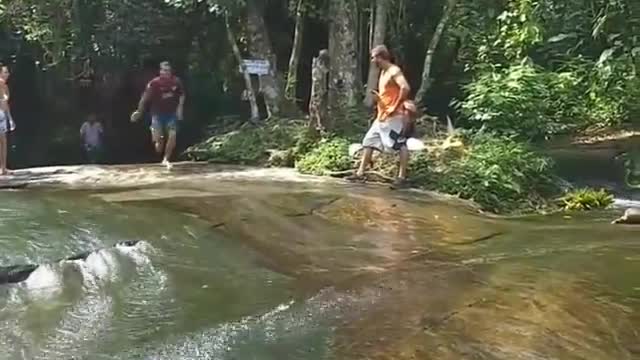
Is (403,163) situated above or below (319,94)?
below

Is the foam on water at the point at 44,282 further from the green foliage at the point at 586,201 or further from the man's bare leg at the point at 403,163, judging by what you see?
the green foliage at the point at 586,201

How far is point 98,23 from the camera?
18.4 metres

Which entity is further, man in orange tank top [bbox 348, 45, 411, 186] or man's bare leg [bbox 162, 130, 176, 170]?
man's bare leg [bbox 162, 130, 176, 170]

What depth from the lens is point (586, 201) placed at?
10391 mm

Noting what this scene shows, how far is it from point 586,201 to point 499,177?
3.27 ft

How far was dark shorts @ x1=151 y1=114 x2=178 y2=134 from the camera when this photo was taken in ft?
40.8

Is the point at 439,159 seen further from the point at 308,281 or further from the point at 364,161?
the point at 308,281

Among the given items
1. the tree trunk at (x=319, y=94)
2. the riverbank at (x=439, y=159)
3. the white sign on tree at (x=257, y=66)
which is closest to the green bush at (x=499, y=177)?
the riverbank at (x=439, y=159)

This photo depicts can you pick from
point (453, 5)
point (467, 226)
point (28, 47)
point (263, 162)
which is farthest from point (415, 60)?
point (467, 226)

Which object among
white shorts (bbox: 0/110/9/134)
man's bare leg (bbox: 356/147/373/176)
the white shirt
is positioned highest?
white shorts (bbox: 0/110/9/134)

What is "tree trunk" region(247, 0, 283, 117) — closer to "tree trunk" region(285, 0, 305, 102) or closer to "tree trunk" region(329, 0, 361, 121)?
"tree trunk" region(285, 0, 305, 102)

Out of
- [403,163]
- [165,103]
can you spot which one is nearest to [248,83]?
[165,103]

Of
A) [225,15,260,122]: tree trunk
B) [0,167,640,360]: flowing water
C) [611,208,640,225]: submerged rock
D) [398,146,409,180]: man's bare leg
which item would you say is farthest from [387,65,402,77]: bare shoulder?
[225,15,260,122]: tree trunk

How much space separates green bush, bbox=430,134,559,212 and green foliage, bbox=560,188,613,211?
1.07 ft
